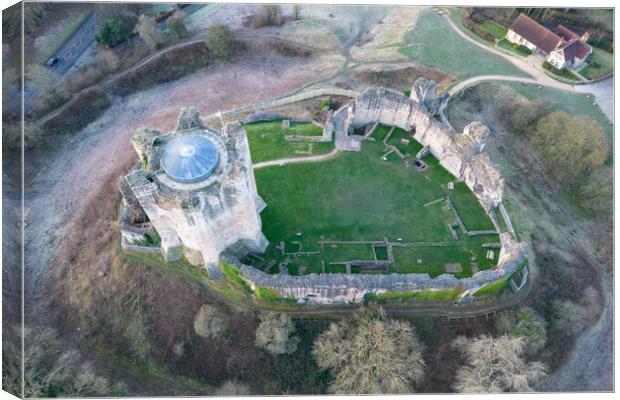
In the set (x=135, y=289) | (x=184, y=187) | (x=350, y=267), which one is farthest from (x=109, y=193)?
(x=350, y=267)

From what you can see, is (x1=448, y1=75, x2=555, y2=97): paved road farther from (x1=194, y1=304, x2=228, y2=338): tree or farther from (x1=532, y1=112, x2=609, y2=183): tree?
(x1=194, y1=304, x2=228, y2=338): tree

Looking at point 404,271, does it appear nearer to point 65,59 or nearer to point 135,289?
point 135,289

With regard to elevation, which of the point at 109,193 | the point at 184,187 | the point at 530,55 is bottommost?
the point at 109,193

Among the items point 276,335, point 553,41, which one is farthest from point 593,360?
point 553,41

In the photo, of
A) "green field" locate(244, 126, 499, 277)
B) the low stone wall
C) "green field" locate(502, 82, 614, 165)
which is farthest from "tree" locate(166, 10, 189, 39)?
"green field" locate(502, 82, 614, 165)

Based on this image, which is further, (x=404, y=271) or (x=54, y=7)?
(x=54, y=7)

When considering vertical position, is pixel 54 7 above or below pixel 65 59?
above
